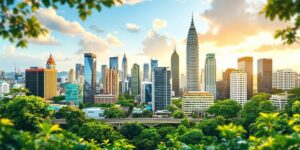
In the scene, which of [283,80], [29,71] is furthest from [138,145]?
[283,80]

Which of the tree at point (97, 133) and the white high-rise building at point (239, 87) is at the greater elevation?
the white high-rise building at point (239, 87)

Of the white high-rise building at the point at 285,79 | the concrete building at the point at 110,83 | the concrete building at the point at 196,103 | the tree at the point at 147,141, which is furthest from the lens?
the concrete building at the point at 110,83

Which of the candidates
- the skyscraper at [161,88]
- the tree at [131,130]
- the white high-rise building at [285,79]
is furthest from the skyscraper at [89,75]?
the tree at [131,130]

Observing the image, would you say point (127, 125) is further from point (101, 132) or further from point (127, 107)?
point (127, 107)

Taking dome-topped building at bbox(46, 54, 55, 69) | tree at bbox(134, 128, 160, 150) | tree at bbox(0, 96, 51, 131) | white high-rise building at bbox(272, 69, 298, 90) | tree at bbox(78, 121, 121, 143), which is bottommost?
tree at bbox(134, 128, 160, 150)

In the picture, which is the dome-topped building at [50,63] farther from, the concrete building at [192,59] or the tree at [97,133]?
the tree at [97,133]

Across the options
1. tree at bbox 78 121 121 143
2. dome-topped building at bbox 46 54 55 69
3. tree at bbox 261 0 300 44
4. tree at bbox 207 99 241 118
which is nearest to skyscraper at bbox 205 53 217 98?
dome-topped building at bbox 46 54 55 69

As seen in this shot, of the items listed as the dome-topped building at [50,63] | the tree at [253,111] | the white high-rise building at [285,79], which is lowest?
the tree at [253,111]

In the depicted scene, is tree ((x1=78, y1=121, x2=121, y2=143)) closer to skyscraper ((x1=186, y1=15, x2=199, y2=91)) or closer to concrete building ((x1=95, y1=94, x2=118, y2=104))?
concrete building ((x1=95, y1=94, x2=118, y2=104))
